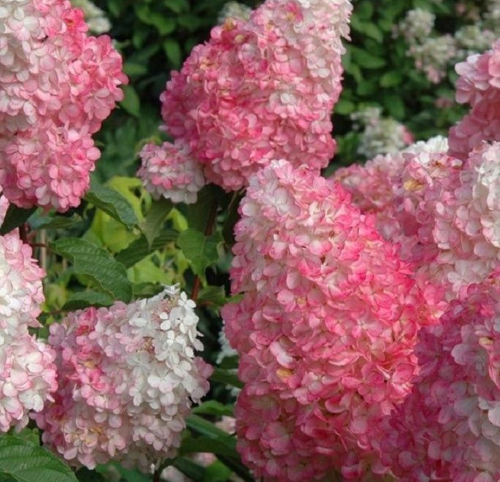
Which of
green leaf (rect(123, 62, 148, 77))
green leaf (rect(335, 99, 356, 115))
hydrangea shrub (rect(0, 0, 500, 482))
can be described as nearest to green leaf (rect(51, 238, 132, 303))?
hydrangea shrub (rect(0, 0, 500, 482))

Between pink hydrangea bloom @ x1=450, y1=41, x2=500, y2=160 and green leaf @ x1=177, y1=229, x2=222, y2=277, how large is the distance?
0.38m

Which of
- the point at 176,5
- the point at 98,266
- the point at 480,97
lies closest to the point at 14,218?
the point at 98,266

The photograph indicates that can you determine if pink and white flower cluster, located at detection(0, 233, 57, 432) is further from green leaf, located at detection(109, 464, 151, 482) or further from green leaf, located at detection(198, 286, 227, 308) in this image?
green leaf, located at detection(109, 464, 151, 482)

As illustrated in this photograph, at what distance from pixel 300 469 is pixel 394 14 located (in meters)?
3.56

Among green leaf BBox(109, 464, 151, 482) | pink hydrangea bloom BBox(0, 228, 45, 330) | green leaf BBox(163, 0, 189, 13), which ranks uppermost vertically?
pink hydrangea bloom BBox(0, 228, 45, 330)

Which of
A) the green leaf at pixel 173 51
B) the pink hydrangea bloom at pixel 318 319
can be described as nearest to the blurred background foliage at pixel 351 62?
the green leaf at pixel 173 51

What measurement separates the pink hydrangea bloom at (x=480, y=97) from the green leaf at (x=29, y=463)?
70cm

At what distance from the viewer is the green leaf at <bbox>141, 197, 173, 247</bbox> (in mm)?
1868

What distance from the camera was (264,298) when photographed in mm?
1332

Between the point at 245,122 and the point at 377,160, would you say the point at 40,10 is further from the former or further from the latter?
the point at 377,160

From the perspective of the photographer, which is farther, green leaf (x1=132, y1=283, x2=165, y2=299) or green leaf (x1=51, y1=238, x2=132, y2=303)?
green leaf (x1=132, y1=283, x2=165, y2=299)

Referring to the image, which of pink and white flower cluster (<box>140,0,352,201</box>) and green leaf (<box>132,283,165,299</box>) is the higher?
pink and white flower cluster (<box>140,0,352,201</box>)

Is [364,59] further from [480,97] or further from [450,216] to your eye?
[450,216]

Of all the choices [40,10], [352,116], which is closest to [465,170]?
[40,10]
